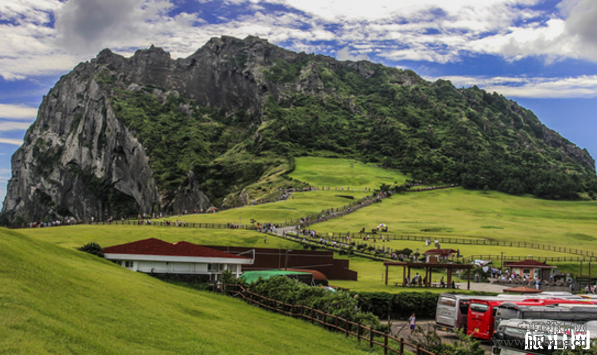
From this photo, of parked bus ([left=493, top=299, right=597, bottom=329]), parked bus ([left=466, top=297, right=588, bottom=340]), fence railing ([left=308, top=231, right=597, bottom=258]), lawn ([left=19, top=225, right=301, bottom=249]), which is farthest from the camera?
fence railing ([left=308, top=231, right=597, bottom=258])

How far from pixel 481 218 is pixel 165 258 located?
71.7m

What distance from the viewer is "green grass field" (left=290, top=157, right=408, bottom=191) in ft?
376

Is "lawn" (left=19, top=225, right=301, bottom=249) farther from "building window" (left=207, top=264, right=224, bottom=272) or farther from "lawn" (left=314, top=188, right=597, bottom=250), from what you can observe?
"building window" (left=207, top=264, right=224, bottom=272)

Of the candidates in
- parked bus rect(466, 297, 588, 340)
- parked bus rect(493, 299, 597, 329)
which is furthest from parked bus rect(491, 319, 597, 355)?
parked bus rect(466, 297, 588, 340)

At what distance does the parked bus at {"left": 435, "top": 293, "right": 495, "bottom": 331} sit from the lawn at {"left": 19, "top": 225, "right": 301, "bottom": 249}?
3069 cm

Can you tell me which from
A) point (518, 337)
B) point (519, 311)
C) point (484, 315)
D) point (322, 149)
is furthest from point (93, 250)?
point (322, 149)

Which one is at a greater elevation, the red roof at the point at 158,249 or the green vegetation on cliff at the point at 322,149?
the green vegetation on cliff at the point at 322,149

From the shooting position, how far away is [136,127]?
169 metres

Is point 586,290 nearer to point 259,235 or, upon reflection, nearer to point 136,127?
point 259,235

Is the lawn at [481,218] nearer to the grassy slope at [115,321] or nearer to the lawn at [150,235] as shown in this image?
the lawn at [150,235]

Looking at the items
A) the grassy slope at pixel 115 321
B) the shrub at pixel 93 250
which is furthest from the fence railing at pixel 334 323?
the shrub at pixel 93 250

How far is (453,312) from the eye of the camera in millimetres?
24219

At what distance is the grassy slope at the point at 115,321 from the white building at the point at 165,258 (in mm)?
9169

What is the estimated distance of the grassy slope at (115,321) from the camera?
11.5 meters
